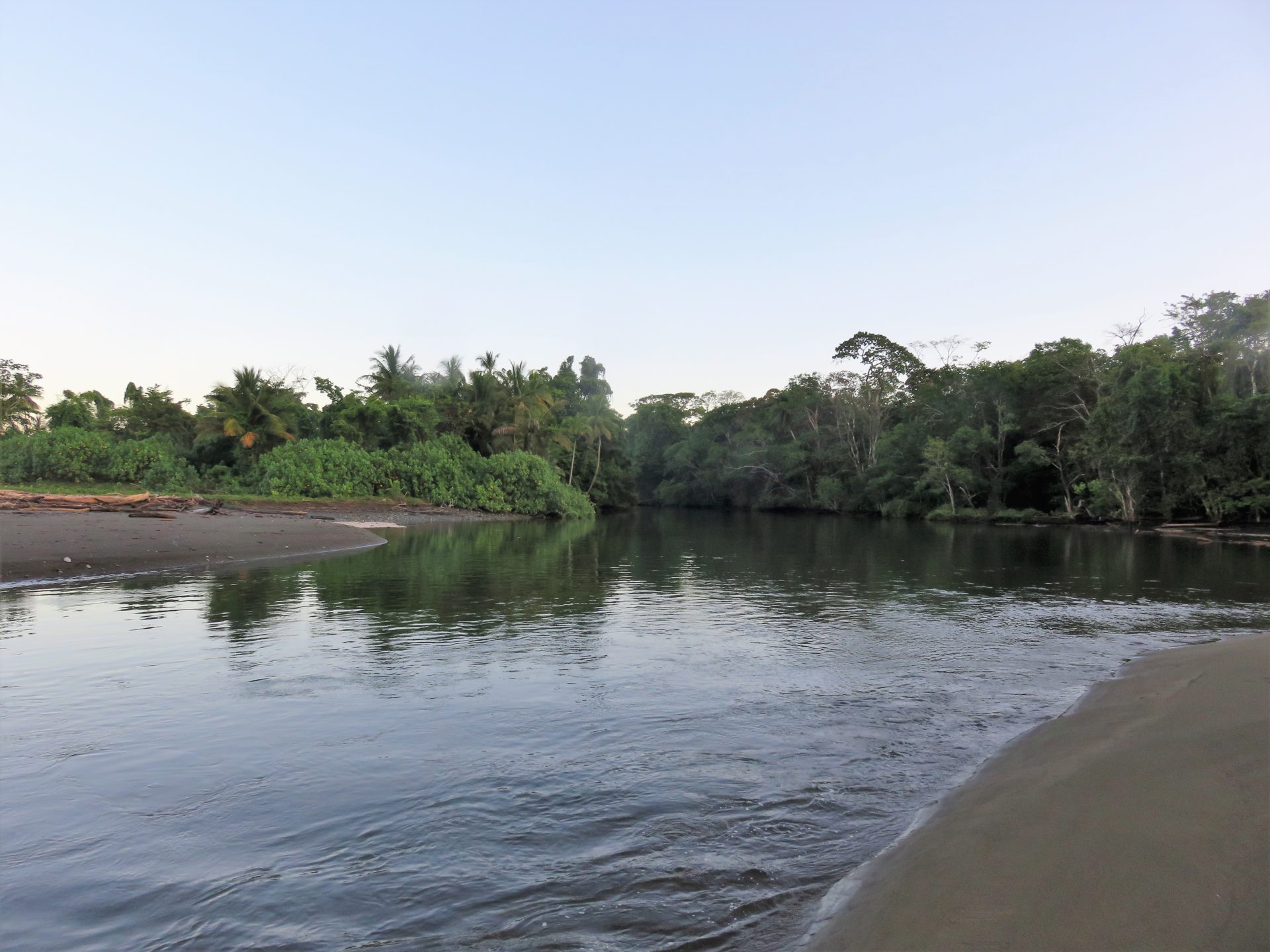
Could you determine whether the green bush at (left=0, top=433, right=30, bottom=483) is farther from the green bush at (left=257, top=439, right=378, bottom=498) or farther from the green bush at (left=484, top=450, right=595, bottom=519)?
the green bush at (left=484, top=450, right=595, bottom=519)

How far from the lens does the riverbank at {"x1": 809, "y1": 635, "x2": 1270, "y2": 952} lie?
3096 millimetres

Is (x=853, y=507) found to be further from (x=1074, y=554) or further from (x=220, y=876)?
(x=220, y=876)

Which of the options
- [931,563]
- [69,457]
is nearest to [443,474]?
[69,457]

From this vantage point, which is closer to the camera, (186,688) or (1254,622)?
(186,688)

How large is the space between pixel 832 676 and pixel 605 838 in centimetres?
511

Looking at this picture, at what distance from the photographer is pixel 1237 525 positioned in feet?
122

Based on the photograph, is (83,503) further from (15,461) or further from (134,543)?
(15,461)

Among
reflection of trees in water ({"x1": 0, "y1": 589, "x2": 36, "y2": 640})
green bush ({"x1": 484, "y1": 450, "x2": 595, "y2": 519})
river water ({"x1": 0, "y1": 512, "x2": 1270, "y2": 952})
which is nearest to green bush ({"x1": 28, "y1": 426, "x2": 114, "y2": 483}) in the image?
green bush ({"x1": 484, "y1": 450, "x2": 595, "y2": 519})

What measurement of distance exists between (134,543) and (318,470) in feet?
77.4

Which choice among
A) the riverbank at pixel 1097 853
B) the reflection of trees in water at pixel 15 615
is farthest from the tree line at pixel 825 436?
the riverbank at pixel 1097 853

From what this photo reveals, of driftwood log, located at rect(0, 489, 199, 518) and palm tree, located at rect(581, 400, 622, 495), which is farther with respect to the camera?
palm tree, located at rect(581, 400, 622, 495)

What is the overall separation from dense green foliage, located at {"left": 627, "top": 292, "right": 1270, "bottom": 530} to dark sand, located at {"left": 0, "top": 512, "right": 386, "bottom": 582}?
39.2m

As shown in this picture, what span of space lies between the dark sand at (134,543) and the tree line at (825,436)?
17.3 m

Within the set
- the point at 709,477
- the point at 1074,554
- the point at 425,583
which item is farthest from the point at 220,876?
the point at 709,477
